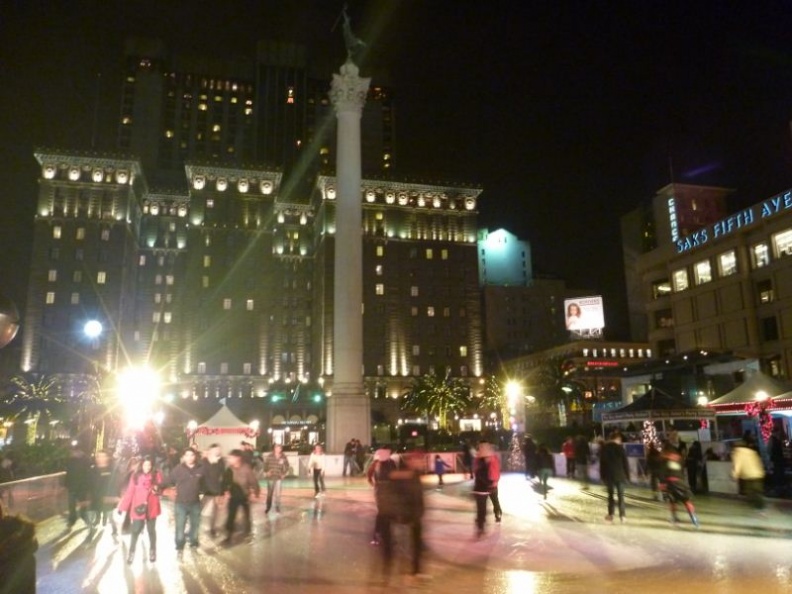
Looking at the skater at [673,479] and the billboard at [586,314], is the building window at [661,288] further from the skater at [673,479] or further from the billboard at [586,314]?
the skater at [673,479]

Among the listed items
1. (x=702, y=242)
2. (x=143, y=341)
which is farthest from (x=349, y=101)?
(x=143, y=341)

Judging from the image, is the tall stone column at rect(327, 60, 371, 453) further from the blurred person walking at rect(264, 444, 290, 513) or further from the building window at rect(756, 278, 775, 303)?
the building window at rect(756, 278, 775, 303)

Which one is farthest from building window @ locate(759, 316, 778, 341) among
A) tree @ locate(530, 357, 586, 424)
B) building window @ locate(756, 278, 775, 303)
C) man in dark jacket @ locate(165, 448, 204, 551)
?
man in dark jacket @ locate(165, 448, 204, 551)

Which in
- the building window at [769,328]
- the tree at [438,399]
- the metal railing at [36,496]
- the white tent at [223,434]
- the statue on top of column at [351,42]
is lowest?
the metal railing at [36,496]

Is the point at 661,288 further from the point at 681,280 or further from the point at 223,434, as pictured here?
the point at 223,434

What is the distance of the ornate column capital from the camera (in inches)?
1503

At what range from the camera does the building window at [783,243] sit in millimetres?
51625

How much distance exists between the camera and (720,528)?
14383 mm

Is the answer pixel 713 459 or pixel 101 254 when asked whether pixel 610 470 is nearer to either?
pixel 713 459

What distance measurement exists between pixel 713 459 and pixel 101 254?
93.5 metres

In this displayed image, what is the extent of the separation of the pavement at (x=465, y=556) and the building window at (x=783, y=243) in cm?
4082

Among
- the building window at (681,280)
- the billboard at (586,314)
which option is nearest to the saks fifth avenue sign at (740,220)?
the building window at (681,280)

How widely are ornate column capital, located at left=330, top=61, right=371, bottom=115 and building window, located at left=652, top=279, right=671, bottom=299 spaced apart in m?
44.7

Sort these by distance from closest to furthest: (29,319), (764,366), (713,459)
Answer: (713,459) → (764,366) → (29,319)
